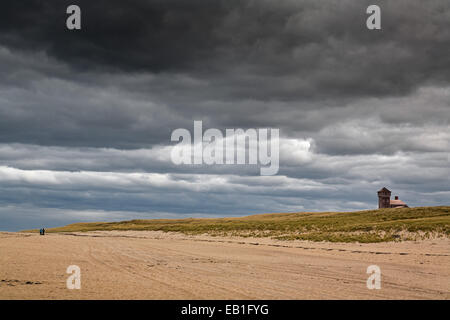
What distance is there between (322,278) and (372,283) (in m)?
2.17

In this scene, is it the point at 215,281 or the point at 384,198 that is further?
the point at 384,198

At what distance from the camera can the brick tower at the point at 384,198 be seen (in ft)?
374

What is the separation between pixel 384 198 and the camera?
114062 millimetres

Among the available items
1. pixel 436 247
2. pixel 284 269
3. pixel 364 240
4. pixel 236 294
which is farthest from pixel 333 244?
pixel 236 294

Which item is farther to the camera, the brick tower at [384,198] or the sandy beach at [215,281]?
the brick tower at [384,198]

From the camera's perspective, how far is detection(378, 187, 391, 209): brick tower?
374 feet

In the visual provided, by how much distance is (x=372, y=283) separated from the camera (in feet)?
60.0

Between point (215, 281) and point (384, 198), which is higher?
point (384, 198)

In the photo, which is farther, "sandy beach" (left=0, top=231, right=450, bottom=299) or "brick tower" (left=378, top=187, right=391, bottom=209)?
"brick tower" (left=378, top=187, right=391, bottom=209)
